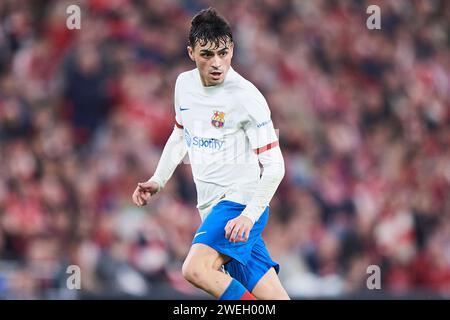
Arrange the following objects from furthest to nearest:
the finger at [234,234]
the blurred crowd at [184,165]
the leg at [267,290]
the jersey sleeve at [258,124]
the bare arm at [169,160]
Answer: the blurred crowd at [184,165] → the bare arm at [169,160] → the leg at [267,290] → the jersey sleeve at [258,124] → the finger at [234,234]

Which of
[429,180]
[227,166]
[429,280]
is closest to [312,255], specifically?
[429,280]

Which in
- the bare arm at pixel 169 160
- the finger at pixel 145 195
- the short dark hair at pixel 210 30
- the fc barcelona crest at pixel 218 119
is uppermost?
the short dark hair at pixel 210 30

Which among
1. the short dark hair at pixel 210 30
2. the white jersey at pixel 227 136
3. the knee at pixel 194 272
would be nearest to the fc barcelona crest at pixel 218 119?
the white jersey at pixel 227 136

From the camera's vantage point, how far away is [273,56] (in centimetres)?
1034

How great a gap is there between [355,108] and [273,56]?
3.97 feet

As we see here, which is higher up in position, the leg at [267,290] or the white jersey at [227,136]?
the white jersey at [227,136]

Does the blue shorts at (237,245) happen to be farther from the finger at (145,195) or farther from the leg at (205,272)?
the finger at (145,195)

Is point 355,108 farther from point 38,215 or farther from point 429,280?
point 38,215

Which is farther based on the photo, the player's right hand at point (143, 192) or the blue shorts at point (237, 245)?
the player's right hand at point (143, 192)

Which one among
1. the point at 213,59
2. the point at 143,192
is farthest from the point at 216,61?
the point at 143,192

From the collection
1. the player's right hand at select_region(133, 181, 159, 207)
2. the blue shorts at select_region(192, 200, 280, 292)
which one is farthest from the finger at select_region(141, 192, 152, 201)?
the blue shorts at select_region(192, 200, 280, 292)

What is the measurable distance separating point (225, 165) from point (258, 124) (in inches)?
12.6

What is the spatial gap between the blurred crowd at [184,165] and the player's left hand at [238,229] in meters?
3.26

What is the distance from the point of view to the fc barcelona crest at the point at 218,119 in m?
4.76
